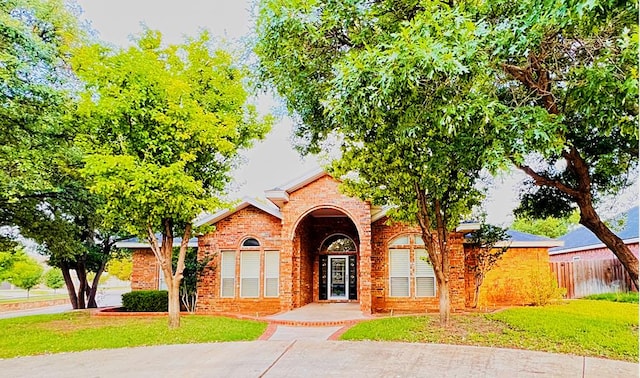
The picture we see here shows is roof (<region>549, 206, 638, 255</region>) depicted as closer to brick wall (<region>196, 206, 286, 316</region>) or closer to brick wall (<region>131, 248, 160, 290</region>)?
brick wall (<region>196, 206, 286, 316</region>)

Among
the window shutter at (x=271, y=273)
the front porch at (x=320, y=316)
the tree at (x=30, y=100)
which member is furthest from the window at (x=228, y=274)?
the tree at (x=30, y=100)

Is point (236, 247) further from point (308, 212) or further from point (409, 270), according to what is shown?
point (409, 270)

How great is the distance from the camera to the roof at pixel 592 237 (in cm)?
1949

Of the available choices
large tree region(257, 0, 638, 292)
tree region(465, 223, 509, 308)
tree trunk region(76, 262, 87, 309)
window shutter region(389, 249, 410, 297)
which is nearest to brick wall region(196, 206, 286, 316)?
window shutter region(389, 249, 410, 297)

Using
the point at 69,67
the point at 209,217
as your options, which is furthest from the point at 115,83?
the point at 209,217

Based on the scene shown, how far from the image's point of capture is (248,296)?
16.7 metres

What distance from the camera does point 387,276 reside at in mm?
16156

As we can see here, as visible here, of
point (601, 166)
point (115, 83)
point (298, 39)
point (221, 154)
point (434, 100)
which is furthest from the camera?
point (221, 154)

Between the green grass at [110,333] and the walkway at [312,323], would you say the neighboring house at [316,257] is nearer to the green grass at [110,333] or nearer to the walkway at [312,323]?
the walkway at [312,323]

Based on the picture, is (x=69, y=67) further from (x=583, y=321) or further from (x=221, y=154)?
(x=583, y=321)

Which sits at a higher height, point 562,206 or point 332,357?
point 562,206

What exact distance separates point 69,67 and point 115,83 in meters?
4.09

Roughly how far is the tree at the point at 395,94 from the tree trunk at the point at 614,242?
2.34m

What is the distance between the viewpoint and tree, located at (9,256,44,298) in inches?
1109
